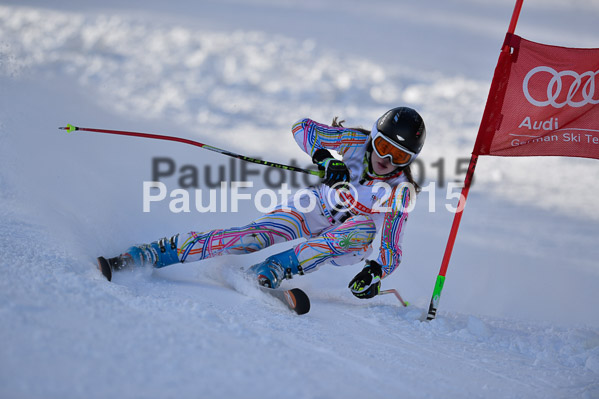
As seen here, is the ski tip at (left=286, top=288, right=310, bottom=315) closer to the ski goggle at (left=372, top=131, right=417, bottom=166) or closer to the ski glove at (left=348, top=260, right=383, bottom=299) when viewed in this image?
the ski glove at (left=348, top=260, right=383, bottom=299)

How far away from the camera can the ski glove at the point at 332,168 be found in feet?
9.71

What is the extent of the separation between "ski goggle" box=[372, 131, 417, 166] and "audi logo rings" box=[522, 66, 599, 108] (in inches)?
33.1

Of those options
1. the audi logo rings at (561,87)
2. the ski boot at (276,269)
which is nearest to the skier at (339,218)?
the ski boot at (276,269)

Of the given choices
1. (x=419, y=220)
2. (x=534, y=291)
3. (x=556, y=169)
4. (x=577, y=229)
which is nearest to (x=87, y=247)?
(x=534, y=291)

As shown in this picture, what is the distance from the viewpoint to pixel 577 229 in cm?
638

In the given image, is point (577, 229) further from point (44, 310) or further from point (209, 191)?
point (44, 310)

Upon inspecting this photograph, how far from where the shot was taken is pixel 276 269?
2953 millimetres

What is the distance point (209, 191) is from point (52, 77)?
2.54 metres

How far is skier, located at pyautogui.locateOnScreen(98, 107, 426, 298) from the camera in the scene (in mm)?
2870

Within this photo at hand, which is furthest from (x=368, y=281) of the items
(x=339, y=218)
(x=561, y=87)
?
(x=561, y=87)

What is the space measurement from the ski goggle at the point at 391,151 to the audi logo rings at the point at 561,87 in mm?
841

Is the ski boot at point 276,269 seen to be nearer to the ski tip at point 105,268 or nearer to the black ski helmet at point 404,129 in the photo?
the ski tip at point 105,268

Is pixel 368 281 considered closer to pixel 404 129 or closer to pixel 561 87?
pixel 404 129

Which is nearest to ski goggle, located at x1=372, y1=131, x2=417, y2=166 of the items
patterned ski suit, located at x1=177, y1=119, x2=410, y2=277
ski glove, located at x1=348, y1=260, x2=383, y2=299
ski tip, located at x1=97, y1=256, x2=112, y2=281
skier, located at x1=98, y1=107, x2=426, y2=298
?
skier, located at x1=98, y1=107, x2=426, y2=298
